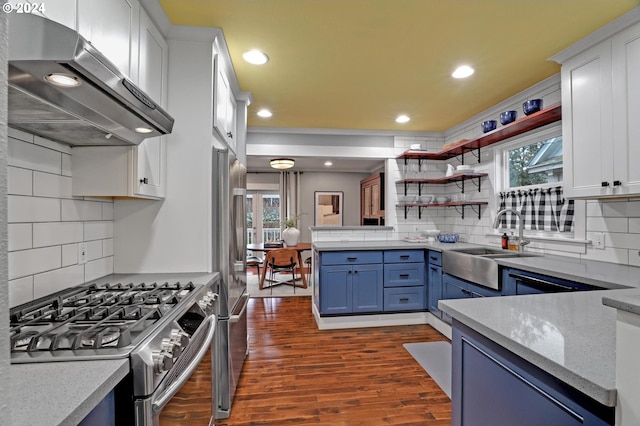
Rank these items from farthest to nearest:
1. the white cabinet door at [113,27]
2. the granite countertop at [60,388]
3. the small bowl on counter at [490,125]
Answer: the small bowl on counter at [490,125] → the white cabinet door at [113,27] → the granite countertop at [60,388]

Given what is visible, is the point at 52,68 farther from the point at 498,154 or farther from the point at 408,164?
the point at 408,164

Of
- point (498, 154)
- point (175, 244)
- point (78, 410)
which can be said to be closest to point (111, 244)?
point (175, 244)

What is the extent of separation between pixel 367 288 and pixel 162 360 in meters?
2.69

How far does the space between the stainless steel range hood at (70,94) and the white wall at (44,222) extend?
0.32 feet

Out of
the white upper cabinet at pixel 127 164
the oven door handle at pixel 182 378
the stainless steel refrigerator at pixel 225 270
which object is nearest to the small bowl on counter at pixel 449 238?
the stainless steel refrigerator at pixel 225 270

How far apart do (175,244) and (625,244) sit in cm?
297

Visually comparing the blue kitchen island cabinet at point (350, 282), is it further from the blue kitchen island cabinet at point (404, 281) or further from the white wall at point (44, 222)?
the white wall at point (44, 222)

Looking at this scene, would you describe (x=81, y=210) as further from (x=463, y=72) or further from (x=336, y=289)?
(x=463, y=72)

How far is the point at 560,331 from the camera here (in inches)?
35.0

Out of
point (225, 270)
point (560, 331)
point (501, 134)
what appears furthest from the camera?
point (501, 134)

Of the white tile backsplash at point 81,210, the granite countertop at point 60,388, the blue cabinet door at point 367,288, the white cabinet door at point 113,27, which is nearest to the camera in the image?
the granite countertop at point 60,388

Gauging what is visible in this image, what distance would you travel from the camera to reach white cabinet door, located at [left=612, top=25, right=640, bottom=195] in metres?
1.78

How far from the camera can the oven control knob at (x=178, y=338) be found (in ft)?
3.29

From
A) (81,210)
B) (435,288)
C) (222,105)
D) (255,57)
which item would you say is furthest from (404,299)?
(81,210)
